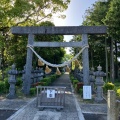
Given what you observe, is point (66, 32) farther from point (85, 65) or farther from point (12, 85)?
point (12, 85)

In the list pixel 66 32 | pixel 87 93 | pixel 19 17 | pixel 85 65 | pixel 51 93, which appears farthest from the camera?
pixel 19 17

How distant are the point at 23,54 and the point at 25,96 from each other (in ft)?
42.8

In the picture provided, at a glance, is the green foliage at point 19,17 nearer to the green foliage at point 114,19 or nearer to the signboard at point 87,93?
the green foliage at point 114,19

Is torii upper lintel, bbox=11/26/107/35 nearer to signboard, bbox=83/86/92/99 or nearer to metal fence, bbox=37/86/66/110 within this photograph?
signboard, bbox=83/86/92/99

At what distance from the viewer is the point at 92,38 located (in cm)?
2650

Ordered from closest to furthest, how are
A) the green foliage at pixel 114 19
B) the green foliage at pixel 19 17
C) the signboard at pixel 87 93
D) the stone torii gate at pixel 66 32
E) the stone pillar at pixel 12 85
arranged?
the signboard at pixel 87 93 < the stone pillar at pixel 12 85 < the stone torii gate at pixel 66 32 < the green foliage at pixel 19 17 < the green foliage at pixel 114 19

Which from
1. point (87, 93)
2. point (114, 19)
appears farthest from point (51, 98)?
point (114, 19)

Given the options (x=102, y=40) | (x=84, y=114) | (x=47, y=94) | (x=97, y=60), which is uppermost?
(x=102, y=40)

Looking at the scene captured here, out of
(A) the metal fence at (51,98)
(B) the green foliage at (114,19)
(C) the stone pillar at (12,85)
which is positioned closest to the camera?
(A) the metal fence at (51,98)

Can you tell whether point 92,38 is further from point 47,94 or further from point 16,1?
point 47,94

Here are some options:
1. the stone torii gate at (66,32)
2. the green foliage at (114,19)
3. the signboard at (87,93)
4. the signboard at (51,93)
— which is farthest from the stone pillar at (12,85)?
the green foliage at (114,19)

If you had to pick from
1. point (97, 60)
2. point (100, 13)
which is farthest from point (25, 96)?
point (97, 60)

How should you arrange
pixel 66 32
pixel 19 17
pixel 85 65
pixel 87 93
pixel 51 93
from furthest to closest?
pixel 19 17 → pixel 66 32 → pixel 85 65 → pixel 87 93 → pixel 51 93

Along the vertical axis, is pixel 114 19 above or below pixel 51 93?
above
